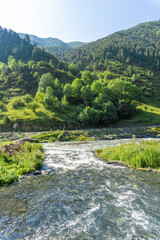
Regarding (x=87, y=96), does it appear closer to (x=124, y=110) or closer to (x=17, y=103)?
(x=124, y=110)

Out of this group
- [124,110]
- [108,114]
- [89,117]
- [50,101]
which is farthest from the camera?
[124,110]

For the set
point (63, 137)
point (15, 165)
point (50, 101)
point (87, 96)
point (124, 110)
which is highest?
point (87, 96)

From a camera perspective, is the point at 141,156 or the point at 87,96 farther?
the point at 87,96

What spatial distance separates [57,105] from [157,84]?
143m

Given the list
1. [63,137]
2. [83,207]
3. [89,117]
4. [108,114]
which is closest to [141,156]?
[83,207]

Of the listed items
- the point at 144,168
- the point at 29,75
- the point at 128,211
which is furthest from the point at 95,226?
the point at 29,75

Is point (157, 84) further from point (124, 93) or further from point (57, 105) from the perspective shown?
point (57, 105)

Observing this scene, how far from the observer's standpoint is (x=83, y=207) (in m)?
9.91

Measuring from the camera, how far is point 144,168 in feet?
57.3

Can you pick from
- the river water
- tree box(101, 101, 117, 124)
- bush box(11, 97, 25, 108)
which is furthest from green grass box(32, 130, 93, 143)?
bush box(11, 97, 25, 108)

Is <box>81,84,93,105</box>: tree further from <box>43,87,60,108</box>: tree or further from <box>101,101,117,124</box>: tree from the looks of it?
<box>101,101,117,124</box>: tree

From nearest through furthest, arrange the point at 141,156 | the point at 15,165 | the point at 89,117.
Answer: the point at 15,165 < the point at 141,156 < the point at 89,117

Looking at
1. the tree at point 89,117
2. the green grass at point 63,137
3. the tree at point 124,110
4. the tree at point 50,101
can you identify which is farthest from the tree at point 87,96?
the green grass at point 63,137

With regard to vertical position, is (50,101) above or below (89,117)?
above
